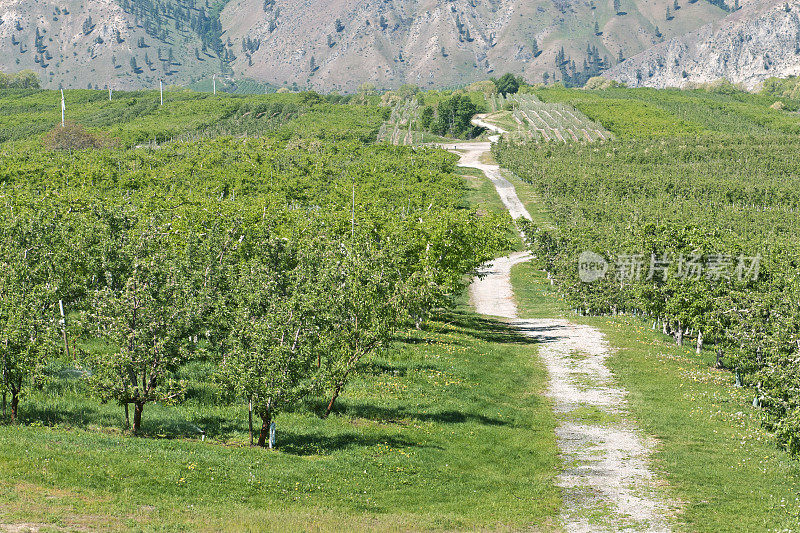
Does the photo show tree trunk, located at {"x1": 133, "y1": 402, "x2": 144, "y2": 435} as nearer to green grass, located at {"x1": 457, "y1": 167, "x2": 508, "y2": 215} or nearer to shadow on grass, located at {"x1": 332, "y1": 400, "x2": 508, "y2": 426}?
shadow on grass, located at {"x1": 332, "y1": 400, "x2": 508, "y2": 426}

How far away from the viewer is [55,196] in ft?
306

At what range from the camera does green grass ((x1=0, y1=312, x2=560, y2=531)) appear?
2869 centimetres

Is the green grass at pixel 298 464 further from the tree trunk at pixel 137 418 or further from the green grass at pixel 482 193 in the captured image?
the green grass at pixel 482 193

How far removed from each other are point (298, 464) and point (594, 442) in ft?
57.0

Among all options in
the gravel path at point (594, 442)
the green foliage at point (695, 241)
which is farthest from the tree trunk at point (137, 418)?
the green foliage at point (695, 241)

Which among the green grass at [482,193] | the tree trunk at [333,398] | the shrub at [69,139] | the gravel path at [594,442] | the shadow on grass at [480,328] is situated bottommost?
the shadow on grass at [480,328]

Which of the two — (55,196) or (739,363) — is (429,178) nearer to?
(55,196)

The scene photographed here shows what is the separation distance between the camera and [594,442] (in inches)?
1732

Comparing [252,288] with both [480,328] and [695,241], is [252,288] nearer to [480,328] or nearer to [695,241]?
[695,241]

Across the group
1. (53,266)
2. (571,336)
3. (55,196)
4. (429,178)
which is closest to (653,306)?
(571,336)
